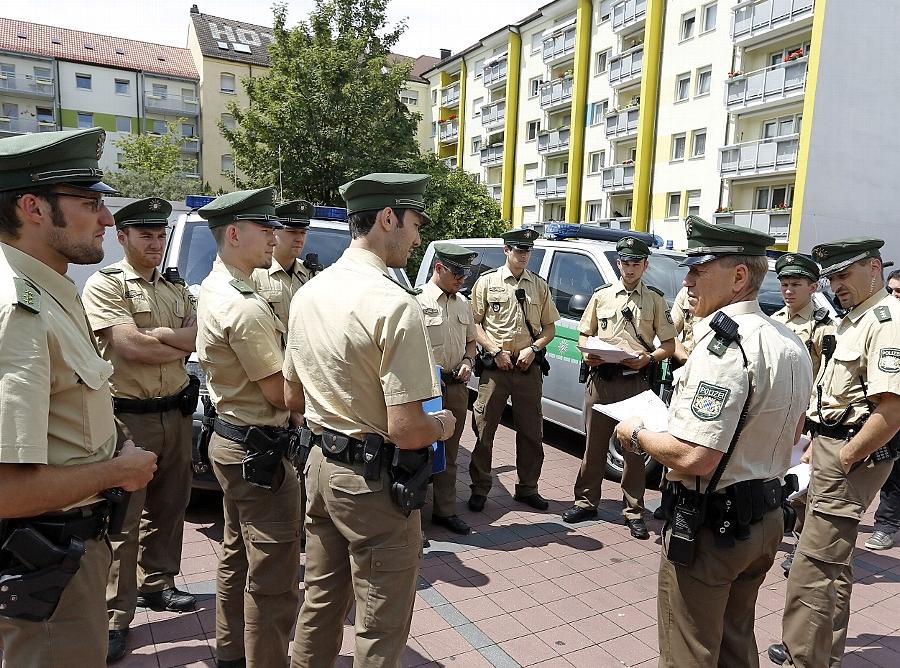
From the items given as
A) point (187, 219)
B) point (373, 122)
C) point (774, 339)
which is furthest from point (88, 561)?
point (373, 122)

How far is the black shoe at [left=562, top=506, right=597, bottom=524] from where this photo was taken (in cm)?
509

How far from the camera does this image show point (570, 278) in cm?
675

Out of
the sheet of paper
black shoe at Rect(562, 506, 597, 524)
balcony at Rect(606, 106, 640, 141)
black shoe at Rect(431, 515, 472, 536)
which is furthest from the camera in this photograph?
balcony at Rect(606, 106, 640, 141)

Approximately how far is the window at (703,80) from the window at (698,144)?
150cm

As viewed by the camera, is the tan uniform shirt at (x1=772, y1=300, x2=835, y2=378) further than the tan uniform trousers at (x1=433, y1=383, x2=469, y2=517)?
No

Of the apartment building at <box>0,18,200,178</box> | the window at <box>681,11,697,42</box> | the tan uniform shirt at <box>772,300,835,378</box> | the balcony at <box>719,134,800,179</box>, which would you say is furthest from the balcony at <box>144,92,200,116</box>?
the tan uniform shirt at <box>772,300,835,378</box>

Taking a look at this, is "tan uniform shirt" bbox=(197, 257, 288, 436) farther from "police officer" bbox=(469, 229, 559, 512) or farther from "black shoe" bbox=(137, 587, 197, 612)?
"police officer" bbox=(469, 229, 559, 512)

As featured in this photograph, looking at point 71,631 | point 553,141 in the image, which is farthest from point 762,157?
point 71,631

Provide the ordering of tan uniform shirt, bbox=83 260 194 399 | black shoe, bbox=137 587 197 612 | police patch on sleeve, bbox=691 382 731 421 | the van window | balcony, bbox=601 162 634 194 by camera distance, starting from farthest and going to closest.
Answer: balcony, bbox=601 162 634 194
the van window
black shoe, bbox=137 587 197 612
tan uniform shirt, bbox=83 260 194 399
police patch on sleeve, bbox=691 382 731 421

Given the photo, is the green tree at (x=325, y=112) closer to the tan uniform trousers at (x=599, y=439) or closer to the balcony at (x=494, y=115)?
the tan uniform trousers at (x=599, y=439)

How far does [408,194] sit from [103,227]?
42.5 inches

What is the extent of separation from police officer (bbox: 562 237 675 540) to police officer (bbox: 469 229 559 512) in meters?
0.42

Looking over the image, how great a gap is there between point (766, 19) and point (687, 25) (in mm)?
4346

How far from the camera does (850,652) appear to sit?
3.45 metres
